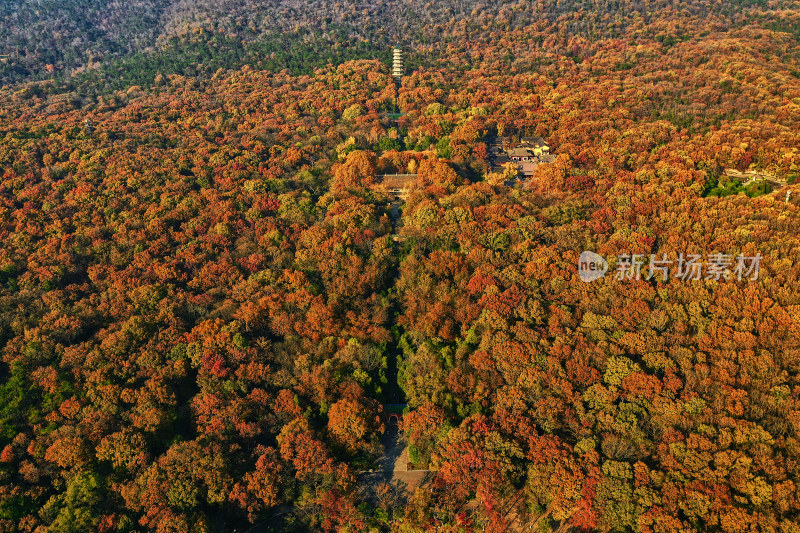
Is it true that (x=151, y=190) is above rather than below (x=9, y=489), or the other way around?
above

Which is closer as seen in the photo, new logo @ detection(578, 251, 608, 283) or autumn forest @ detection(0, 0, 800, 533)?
autumn forest @ detection(0, 0, 800, 533)

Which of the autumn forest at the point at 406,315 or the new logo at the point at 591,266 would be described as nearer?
the autumn forest at the point at 406,315

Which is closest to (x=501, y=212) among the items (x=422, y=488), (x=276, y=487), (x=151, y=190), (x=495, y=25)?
(x=422, y=488)

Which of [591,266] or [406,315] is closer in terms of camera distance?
[406,315]

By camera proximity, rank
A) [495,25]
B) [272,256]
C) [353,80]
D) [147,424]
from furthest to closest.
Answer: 1. [495,25]
2. [353,80]
3. [272,256]
4. [147,424]

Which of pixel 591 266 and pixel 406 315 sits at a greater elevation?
pixel 591 266

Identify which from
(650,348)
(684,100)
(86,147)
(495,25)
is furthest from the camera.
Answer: (495,25)

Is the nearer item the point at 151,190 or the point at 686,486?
the point at 686,486

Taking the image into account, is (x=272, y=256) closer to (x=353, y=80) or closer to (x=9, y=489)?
(x=9, y=489)
